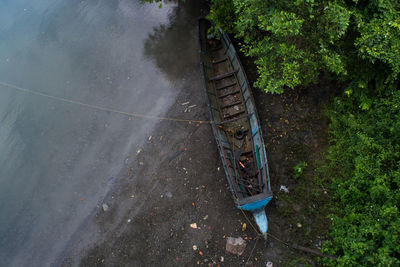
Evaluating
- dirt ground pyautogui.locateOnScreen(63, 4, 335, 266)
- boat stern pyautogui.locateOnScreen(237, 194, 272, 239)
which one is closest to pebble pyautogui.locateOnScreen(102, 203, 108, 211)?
dirt ground pyautogui.locateOnScreen(63, 4, 335, 266)

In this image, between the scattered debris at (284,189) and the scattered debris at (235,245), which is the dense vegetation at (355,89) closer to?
the scattered debris at (284,189)

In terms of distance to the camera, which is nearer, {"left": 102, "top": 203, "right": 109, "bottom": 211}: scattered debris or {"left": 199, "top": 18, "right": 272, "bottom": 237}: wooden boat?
{"left": 199, "top": 18, "right": 272, "bottom": 237}: wooden boat

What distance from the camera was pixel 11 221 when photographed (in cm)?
985

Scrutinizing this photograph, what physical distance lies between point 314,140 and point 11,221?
11.7 metres

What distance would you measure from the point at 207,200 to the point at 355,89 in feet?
20.3

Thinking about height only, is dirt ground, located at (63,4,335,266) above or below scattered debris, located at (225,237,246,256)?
above

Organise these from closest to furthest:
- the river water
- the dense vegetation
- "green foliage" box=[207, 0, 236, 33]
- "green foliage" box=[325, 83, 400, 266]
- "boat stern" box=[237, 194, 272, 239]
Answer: "green foliage" box=[325, 83, 400, 266] → the dense vegetation → "boat stern" box=[237, 194, 272, 239] → "green foliage" box=[207, 0, 236, 33] → the river water

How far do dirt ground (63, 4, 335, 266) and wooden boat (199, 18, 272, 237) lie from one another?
2.91 feet

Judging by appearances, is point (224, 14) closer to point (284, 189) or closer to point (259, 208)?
point (284, 189)

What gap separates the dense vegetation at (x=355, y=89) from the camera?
21.6 ft

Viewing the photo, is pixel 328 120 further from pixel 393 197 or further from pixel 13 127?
pixel 13 127

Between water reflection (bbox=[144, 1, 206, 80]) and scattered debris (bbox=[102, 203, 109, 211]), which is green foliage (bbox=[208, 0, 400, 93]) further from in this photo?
scattered debris (bbox=[102, 203, 109, 211])

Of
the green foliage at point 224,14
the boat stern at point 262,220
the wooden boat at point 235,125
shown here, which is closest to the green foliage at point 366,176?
the boat stern at point 262,220

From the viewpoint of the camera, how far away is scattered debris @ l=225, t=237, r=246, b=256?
8250mm
